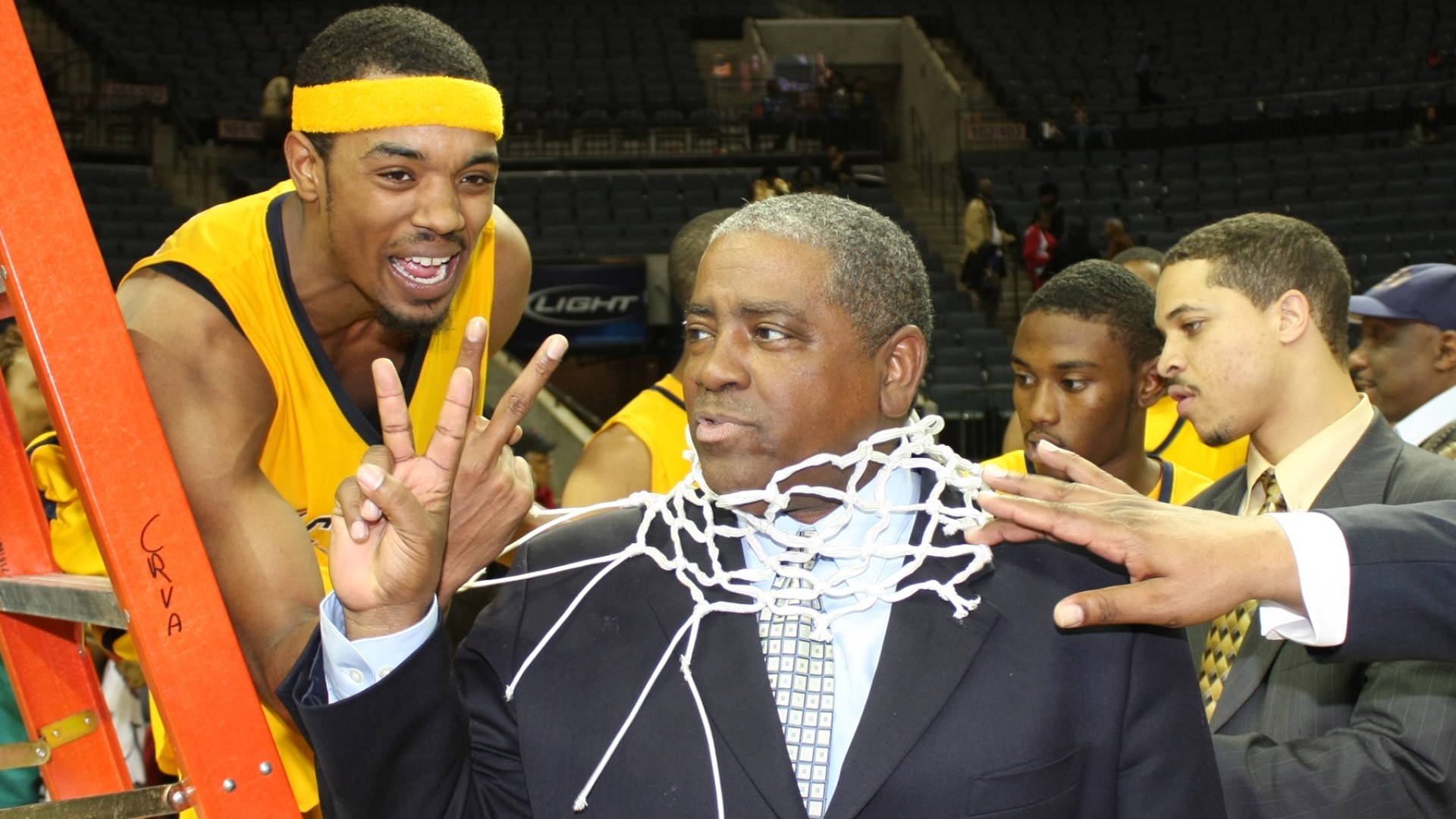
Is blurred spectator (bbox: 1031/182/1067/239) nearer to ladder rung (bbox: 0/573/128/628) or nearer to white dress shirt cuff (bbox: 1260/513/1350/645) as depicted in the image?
white dress shirt cuff (bbox: 1260/513/1350/645)

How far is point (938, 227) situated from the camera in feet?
54.3

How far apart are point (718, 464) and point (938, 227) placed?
15.1 meters

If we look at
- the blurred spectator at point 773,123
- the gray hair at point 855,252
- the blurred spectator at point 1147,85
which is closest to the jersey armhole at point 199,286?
the gray hair at point 855,252

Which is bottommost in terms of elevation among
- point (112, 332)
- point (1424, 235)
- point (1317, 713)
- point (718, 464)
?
point (1317, 713)

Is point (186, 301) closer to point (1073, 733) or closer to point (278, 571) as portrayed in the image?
point (278, 571)

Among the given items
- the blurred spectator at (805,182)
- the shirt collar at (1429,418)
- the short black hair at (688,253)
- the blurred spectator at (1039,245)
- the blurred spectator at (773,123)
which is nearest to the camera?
the shirt collar at (1429,418)

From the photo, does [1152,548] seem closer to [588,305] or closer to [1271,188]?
[588,305]

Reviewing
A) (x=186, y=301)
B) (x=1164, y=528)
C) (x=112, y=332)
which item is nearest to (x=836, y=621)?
(x=1164, y=528)

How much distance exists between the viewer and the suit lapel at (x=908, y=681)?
1.68 m

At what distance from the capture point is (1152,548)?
5.29 feet

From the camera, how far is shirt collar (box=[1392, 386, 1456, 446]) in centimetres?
394

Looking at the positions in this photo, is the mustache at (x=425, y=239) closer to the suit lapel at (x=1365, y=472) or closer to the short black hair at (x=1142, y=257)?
the suit lapel at (x=1365, y=472)

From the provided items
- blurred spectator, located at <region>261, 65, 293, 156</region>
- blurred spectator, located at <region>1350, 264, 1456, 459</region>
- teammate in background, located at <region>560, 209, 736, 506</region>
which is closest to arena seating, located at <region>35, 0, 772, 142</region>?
blurred spectator, located at <region>261, 65, 293, 156</region>

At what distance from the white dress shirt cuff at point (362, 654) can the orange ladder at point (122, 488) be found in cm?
12
